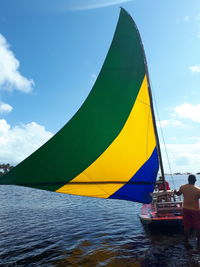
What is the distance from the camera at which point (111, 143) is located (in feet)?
36.7

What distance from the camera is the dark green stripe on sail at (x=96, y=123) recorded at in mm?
9844

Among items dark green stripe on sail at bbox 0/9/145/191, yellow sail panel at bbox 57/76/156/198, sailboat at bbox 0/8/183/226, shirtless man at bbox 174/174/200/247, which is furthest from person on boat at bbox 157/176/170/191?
dark green stripe on sail at bbox 0/9/145/191

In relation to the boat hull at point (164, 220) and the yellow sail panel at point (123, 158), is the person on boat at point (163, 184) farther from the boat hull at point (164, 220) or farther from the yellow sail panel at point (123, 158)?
the yellow sail panel at point (123, 158)

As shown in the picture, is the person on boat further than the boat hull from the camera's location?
Yes

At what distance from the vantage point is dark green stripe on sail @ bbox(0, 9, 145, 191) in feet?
32.3

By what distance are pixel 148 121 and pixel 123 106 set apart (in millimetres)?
1542

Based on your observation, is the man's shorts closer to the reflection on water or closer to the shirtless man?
the shirtless man

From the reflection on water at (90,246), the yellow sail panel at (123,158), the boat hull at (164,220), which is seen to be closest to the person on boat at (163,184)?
the boat hull at (164,220)

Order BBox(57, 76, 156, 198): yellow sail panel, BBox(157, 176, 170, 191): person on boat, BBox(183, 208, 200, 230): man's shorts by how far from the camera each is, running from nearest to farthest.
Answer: BBox(183, 208, 200, 230): man's shorts
BBox(57, 76, 156, 198): yellow sail panel
BBox(157, 176, 170, 191): person on boat

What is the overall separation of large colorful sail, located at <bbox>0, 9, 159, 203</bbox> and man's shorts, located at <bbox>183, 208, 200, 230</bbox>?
87.6 inches

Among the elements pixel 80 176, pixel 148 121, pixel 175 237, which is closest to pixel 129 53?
pixel 148 121

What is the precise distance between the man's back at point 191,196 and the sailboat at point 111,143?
2238 mm

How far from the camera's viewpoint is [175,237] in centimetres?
1157

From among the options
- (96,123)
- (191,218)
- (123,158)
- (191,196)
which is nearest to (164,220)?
(191,218)
